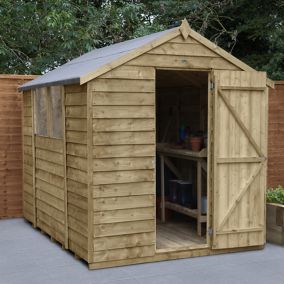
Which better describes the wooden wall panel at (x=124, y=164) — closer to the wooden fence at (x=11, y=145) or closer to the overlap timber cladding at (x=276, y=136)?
the wooden fence at (x=11, y=145)

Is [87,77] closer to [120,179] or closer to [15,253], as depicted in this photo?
[120,179]

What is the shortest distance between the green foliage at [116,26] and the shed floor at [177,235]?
4499 mm

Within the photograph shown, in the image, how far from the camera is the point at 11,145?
28.5 feet

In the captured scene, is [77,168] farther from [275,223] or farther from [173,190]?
[275,223]

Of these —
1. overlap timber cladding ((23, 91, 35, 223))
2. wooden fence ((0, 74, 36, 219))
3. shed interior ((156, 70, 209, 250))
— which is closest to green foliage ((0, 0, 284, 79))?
wooden fence ((0, 74, 36, 219))

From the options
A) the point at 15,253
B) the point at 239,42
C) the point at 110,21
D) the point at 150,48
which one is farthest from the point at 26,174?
the point at 239,42

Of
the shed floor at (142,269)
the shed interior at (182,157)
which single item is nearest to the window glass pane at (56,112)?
the shed floor at (142,269)

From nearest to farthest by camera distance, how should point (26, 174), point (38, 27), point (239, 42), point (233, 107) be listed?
point (233, 107) → point (26, 174) → point (38, 27) → point (239, 42)

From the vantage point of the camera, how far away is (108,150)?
5949 millimetres

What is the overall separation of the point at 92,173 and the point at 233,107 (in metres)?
1.85

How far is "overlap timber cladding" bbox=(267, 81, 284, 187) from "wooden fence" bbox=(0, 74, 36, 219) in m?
4.14

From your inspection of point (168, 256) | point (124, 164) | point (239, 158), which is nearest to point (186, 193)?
point (239, 158)

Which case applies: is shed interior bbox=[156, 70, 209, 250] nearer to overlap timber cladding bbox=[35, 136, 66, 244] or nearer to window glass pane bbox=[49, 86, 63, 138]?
overlap timber cladding bbox=[35, 136, 66, 244]

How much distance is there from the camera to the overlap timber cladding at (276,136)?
31.7 feet
